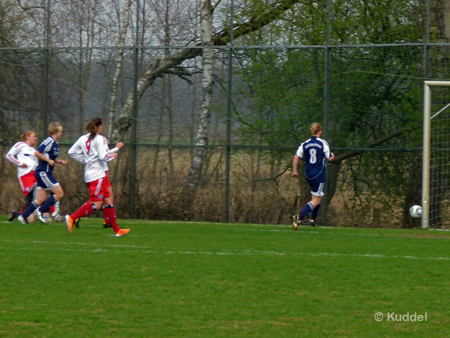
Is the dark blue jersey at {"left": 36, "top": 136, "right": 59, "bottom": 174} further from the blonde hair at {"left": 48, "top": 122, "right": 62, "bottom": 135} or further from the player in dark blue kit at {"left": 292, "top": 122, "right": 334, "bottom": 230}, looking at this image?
the player in dark blue kit at {"left": 292, "top": 122, "right": 334, "bottom": 230}

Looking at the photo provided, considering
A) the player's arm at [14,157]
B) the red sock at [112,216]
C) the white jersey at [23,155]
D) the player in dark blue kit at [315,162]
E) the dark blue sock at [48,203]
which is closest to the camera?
the red sock at [112,216]

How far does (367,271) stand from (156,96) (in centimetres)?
797

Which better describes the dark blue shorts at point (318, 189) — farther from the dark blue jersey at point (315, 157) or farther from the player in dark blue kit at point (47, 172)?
the player in dark blue kit at point (47, 172)

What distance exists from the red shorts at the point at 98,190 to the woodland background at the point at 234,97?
4.04 meters

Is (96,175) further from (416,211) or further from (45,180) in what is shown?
(416,211)

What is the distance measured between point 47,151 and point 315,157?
14.9ft

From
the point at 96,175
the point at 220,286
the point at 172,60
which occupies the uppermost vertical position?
the point at 172,60

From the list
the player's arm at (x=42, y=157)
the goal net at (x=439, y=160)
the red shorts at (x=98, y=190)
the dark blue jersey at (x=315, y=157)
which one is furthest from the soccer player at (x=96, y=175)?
the goal net at (x=439, y=160)

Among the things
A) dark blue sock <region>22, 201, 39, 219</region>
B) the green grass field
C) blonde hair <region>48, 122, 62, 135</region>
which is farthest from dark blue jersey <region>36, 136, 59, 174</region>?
the green grass field

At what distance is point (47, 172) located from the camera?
38.2 ft

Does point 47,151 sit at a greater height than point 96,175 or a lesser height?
greater

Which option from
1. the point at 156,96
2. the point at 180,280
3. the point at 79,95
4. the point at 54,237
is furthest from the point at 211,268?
the point at 79,95

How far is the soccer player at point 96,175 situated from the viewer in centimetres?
973

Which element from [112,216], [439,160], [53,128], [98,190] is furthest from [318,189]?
[53,128]
